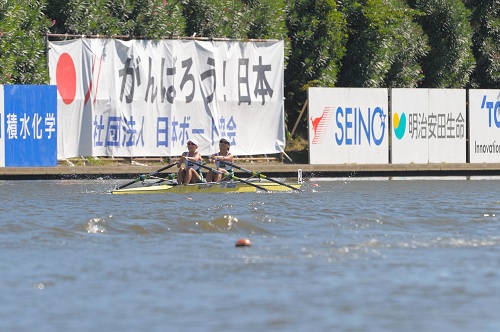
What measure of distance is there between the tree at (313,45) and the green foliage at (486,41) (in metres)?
6.48

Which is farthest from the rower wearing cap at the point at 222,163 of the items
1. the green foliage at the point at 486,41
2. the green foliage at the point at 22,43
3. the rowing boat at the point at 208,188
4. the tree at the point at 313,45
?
the green foliage at the point at 486,41

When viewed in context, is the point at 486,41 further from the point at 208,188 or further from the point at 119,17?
the point at 208,188

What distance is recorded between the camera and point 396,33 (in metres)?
38.0

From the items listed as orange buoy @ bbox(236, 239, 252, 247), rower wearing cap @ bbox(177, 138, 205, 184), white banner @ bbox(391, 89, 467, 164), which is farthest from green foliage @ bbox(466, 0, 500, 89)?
orange buoy @ bbox(236, 239, 252, 247)

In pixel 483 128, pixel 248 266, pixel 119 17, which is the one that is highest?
pixel 119 17

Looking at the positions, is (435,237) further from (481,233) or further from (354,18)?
(354,18)

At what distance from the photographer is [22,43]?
31156 millimetres

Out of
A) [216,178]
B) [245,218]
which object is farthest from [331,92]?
[245,218]

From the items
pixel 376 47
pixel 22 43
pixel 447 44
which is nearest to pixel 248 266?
pixel 22 43

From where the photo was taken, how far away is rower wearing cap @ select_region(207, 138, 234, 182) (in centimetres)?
2636

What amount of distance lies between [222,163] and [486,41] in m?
16.5

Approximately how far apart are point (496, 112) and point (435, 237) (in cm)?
1994

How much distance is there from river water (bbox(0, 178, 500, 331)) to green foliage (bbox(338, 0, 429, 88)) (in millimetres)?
14744

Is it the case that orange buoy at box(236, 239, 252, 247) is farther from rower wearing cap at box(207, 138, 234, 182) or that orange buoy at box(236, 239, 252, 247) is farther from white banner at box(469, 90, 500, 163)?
white banner at box(469, 90, 500, 163)
